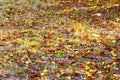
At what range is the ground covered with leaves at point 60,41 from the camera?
23.0 feet

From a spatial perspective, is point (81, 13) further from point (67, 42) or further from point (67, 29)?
point (67, 42)

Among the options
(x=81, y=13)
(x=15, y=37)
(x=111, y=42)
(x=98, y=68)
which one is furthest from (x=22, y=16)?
(x=98, y=68)

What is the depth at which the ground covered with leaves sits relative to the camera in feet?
23.0

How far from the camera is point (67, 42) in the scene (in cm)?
893

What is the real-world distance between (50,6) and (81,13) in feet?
6.28

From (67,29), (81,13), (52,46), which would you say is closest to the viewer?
(52,46)

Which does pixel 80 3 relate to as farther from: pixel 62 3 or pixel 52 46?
pixel 52 46

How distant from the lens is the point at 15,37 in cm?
980

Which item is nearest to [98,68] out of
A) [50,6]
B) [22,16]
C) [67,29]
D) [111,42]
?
[111,42]

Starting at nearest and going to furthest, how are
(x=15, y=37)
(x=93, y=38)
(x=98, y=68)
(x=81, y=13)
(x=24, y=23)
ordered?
(x=98, y=68) < (x=93, y=38) < (x=15, y=37) < (x=24, y=23) < (x=81, y=13)

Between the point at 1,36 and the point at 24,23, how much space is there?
2042 mm

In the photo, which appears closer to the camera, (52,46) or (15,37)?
(52,46)

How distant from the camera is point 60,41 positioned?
912cm

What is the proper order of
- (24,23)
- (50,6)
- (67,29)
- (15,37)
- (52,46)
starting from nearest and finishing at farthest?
(52,46) → (15,37) → (67,29) → (24,23) → (50,6)
